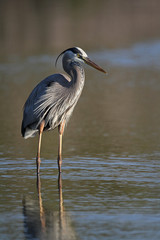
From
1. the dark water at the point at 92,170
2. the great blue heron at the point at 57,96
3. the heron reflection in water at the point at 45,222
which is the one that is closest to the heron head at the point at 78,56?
the great blue heron at the point at 57,96

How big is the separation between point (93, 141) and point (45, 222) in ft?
12.9

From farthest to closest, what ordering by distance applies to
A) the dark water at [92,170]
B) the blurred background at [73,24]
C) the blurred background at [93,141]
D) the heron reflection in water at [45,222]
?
1. the blurred background at [73,24]
2. the blurred background at [93,141]
3. the dark water at [92,170]
4. the heron reflection in water at [45,222]

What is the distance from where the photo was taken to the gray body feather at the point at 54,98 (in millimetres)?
7789

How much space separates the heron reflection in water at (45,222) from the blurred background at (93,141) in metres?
0.01

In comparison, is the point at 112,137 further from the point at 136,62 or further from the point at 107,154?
the point at 136,62

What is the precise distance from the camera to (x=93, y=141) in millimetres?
9477

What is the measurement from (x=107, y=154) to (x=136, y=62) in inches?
379

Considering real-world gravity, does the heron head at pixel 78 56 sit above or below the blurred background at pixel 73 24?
above

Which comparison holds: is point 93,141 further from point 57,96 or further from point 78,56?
point 78,56

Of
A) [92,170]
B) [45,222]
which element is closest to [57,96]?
[92,170]

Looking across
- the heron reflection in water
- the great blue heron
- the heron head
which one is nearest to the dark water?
the heron reflection in water

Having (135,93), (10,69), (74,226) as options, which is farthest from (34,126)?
(10,69)

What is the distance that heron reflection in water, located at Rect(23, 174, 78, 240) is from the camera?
17.3 ft

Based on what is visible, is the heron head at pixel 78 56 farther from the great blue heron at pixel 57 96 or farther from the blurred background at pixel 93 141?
the blurred background at pixel 93 141
